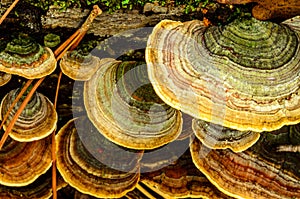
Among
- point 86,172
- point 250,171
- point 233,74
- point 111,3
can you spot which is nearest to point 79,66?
point 111,3

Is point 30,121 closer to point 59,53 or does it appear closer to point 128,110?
point 59,53

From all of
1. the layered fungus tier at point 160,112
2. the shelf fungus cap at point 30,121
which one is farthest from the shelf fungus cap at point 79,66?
the shelf fungus cap at point 30,121

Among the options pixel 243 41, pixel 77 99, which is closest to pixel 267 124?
pixel 243 41

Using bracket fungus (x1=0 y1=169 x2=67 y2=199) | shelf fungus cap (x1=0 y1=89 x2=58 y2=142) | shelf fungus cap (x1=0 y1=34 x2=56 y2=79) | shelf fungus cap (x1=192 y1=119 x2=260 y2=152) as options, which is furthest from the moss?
bracket fungus (x1=0 y1=169 x2=67 y2=199)

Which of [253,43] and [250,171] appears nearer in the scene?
[253,43]

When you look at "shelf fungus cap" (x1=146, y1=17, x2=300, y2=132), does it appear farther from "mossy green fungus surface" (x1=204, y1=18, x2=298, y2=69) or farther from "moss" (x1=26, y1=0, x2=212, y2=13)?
"moss" (x1=26, y1=0, x2=212, y2=13)
